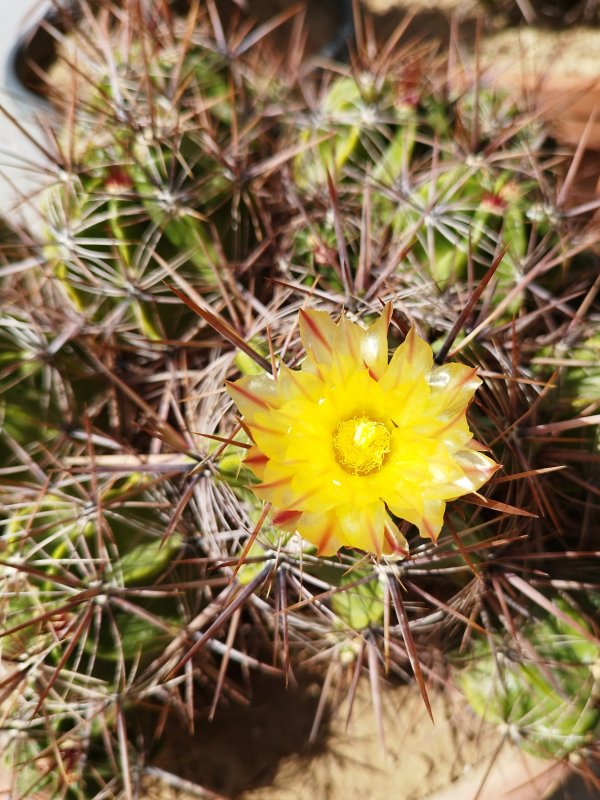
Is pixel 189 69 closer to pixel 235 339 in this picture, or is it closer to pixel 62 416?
pixel 62 416

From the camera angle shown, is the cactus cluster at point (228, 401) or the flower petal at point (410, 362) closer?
the flower petal at point (410, 362)

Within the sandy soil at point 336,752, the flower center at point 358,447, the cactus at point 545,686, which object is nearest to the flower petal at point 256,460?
the flower center at point 358,447

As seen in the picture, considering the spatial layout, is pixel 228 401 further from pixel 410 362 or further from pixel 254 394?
pixel 410 362

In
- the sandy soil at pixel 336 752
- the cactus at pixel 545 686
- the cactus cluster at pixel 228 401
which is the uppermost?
the cactus cluster at pixel 228 401

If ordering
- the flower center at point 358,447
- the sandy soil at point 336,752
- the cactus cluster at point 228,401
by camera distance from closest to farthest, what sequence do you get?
the flower center at point 358,447 → the cactus cluster at point 228,401 → the sandy soil at point 336,752

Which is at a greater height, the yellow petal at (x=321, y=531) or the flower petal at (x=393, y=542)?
the yellow petal at (x=321, y=531)

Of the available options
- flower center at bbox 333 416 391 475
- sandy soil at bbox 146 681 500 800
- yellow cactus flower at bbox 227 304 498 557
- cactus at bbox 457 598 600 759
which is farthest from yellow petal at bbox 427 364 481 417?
sandy soil at bbox 146 681 500 800

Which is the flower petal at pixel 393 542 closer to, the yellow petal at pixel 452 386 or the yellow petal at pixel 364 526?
the yellow petal at pixel 364 526
